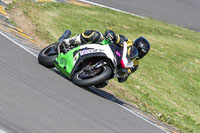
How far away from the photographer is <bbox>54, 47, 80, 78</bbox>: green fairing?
836cm

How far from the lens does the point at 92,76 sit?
809 centimetres

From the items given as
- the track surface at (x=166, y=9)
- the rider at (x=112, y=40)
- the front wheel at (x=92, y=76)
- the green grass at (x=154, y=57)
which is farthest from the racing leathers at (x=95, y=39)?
the track surface at (x=166, y=9)

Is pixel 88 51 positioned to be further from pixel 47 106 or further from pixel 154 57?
pixel 154 57

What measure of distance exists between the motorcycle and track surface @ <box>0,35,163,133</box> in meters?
0.25

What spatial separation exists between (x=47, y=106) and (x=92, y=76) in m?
2.59

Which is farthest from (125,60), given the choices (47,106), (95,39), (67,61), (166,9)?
(166,9)

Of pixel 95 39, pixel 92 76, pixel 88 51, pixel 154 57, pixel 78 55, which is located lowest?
pixel 154 57

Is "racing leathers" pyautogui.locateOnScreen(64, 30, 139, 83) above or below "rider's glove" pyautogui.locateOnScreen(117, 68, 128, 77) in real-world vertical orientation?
above

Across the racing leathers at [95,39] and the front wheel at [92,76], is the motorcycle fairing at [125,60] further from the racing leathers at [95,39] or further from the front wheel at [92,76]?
the front wheel at [92,76]

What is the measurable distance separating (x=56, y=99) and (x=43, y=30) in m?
8.08

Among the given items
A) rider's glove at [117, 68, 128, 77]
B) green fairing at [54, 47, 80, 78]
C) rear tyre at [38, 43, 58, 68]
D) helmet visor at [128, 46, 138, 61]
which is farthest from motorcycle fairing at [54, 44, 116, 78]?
helmet visor at [128, 46, 138, 61]

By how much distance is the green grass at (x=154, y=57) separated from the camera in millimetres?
10523

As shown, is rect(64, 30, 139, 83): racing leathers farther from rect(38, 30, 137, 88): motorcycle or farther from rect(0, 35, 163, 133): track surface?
rect(0, 35, 163, 133): track surface

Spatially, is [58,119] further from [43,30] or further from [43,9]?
[43,9]
